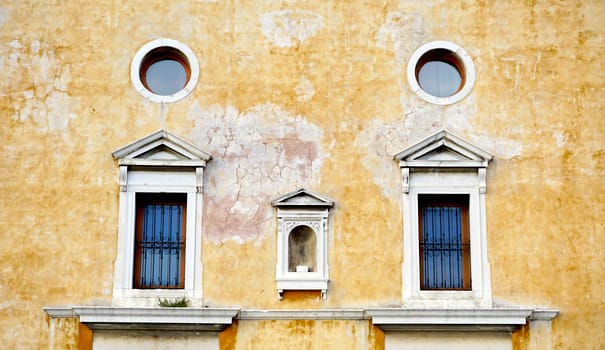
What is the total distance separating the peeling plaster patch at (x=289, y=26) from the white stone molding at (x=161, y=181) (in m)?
2.32

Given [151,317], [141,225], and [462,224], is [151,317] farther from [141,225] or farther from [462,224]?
[462,224]

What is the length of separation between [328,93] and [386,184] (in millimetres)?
1765

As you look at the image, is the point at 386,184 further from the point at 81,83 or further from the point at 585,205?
the point at 81,83

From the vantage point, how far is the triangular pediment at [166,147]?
17.0 metres

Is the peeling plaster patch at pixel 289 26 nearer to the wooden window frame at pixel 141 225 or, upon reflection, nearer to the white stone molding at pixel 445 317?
the wooden window frame at pixel 141 225

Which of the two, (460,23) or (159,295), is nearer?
(159,295)

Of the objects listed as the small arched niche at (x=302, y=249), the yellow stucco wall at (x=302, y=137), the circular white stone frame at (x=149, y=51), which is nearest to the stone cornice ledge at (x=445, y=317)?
the yellow stucco wall at (x=302, y=137)

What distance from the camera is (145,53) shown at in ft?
57.7

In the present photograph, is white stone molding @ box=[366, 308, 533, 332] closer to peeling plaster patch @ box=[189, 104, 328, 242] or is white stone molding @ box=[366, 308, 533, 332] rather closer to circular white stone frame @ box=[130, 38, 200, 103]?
peeling plaster patch @ box=[189, 104, 328, 242]

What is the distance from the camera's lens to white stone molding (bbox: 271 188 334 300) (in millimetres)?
16859

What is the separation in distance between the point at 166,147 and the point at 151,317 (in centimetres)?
271

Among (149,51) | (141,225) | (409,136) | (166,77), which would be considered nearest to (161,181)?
(141,225)

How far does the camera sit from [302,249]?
17.3 meters

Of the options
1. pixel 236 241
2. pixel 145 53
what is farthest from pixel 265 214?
pixel 145 53
